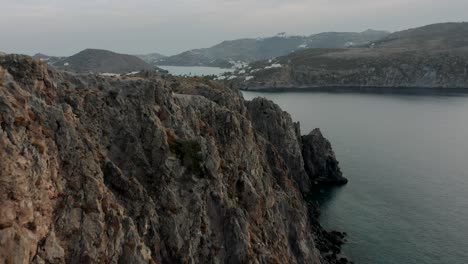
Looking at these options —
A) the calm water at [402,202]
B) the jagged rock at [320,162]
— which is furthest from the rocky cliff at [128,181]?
the jagged rock at [320,162]

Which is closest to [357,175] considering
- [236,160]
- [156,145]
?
[236,160]

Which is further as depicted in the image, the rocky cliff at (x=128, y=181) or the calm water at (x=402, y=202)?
the calm water at (x=402, y=202)

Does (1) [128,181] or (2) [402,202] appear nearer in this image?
(1) [128,181]

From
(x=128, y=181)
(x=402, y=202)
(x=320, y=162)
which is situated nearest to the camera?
(x=128, y=181)

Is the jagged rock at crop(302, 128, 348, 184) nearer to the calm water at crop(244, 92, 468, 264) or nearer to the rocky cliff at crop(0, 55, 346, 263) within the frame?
the calm water at crop(244, 92, 468, 264)

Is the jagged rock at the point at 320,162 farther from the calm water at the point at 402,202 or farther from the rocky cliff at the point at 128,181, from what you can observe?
the rocky cliff at the point at 128,181

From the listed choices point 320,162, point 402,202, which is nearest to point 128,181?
point 402,202

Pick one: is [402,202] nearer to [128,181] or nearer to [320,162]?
[320,162]
